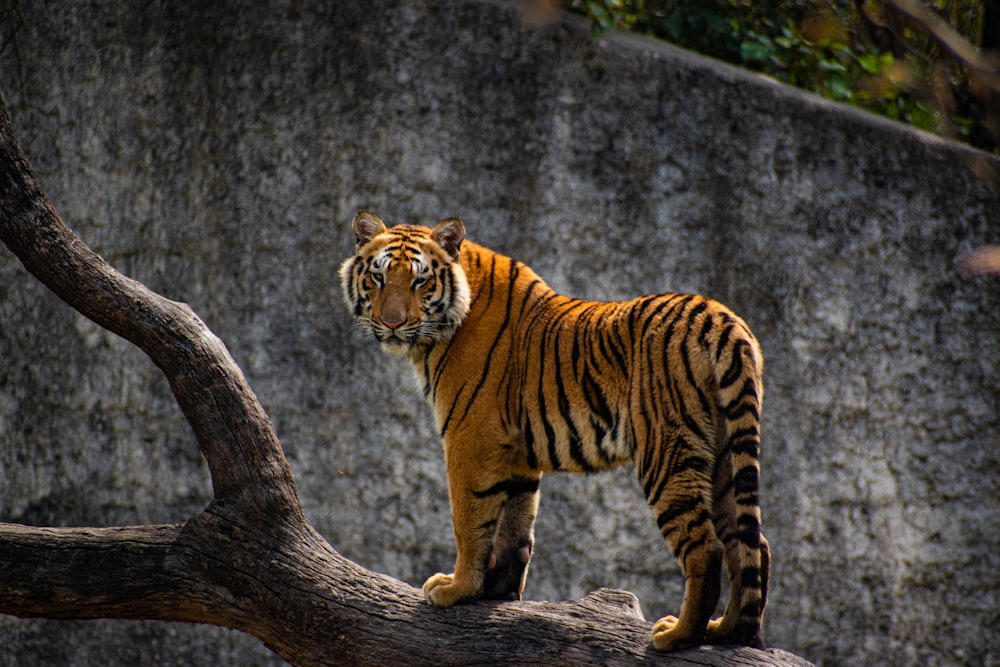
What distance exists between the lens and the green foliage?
6.48 meters

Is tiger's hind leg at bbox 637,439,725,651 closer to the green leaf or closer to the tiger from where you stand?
the tiger

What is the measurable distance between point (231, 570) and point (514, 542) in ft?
3.39

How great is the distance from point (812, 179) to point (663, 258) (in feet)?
3.13

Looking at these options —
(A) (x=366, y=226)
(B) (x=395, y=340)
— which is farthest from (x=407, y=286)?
(A) (x=366, y=226)

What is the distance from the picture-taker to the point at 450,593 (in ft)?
11.3

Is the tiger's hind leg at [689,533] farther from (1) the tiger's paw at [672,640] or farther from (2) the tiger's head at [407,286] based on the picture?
(2) the tiger's head at [407,286]

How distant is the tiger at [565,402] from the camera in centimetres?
311

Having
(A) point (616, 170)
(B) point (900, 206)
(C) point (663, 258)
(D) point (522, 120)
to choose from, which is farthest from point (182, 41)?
(B) point (900, 206)

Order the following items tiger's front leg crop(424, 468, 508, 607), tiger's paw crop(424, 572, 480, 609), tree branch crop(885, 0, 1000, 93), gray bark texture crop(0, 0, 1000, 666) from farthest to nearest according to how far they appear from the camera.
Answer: gray bark texture crop(0, 0, 1000, 666) → tiger's front leg crop(424, 468, 508, 607) → tiger's paw crop(424, 572, 480, 609) → tree branch crop(885, 0, 1000, 93)

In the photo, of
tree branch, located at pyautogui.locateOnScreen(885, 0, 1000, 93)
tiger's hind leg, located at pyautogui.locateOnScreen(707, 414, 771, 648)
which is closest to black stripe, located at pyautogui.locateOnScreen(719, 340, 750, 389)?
tiger's hind leg, located at pyautogui.locateOnScreen(707, 414, 771, 648)

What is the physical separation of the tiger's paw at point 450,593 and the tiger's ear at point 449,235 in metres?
1.15

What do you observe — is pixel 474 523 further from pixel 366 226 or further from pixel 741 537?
pixel 366 226

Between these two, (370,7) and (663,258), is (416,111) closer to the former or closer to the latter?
(370,7)

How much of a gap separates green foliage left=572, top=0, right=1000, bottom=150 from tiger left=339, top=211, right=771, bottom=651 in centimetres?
295
